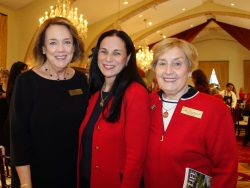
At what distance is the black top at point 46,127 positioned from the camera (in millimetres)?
1831

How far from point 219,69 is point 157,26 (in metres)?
7.13

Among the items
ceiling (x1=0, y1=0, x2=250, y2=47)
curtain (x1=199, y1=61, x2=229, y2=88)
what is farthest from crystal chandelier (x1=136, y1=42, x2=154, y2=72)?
curtain (x1=199, y1=61, x2=229, y2=88)

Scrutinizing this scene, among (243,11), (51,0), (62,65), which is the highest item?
(243,11)

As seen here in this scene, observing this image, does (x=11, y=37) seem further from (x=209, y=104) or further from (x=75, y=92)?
(x=209, y=104)

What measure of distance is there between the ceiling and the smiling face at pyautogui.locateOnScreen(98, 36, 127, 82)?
6619 mm

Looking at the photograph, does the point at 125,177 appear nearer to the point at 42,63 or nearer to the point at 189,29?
the point at 42,63

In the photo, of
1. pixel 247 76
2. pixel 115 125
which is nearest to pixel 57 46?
pixel 115 125

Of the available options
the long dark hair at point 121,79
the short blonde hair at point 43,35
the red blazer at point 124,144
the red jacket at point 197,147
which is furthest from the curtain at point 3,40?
the red jacket at point 197,147

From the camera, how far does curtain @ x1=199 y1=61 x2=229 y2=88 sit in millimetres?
18453

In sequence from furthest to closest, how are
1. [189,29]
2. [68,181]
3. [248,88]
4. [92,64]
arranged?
[248,88]
[189,29]
[92,64]
[68,181]

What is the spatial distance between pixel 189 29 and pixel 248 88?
5.34m

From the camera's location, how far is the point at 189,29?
52.2ft

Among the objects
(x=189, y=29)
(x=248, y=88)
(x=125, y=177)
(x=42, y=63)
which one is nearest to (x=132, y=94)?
(x=125, y=177)

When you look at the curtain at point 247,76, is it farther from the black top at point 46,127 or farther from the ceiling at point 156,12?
the black top at point 46,127
